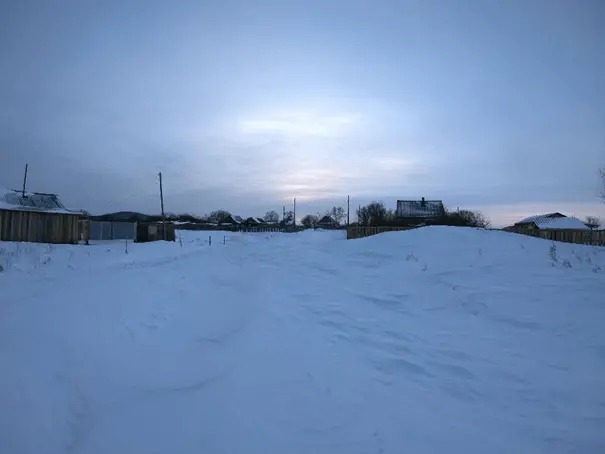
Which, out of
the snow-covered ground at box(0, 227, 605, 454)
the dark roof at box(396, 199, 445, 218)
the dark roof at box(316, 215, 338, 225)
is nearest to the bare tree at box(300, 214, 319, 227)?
the dark roof at box(316, 215, 338, 225)

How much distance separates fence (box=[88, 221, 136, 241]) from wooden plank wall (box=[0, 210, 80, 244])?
887 centimetres

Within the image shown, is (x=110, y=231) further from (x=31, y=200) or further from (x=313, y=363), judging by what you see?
(x=313, y=363)

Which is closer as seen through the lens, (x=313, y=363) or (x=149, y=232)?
(x=313, y=363)

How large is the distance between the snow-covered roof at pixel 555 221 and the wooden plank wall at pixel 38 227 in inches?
2080

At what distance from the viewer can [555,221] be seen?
49.5 metres

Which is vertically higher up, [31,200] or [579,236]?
[31,200]

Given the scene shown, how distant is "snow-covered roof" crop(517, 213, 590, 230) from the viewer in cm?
4684

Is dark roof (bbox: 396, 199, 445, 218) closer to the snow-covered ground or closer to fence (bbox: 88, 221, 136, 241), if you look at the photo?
fence (bbox: 88, 221, 136, 241)

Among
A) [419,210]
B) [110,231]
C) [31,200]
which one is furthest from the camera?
→ [419,210]

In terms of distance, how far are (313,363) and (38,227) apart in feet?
63.4

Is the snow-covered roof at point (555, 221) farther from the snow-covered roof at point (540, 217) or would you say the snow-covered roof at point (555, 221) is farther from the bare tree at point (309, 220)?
the bare tree at point (309, 220)

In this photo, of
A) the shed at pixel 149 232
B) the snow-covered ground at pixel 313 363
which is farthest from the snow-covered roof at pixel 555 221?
the snow-covered ground at pixel 313 363

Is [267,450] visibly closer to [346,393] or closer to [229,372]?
[346,393]

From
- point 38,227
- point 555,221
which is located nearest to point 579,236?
point 38,227
